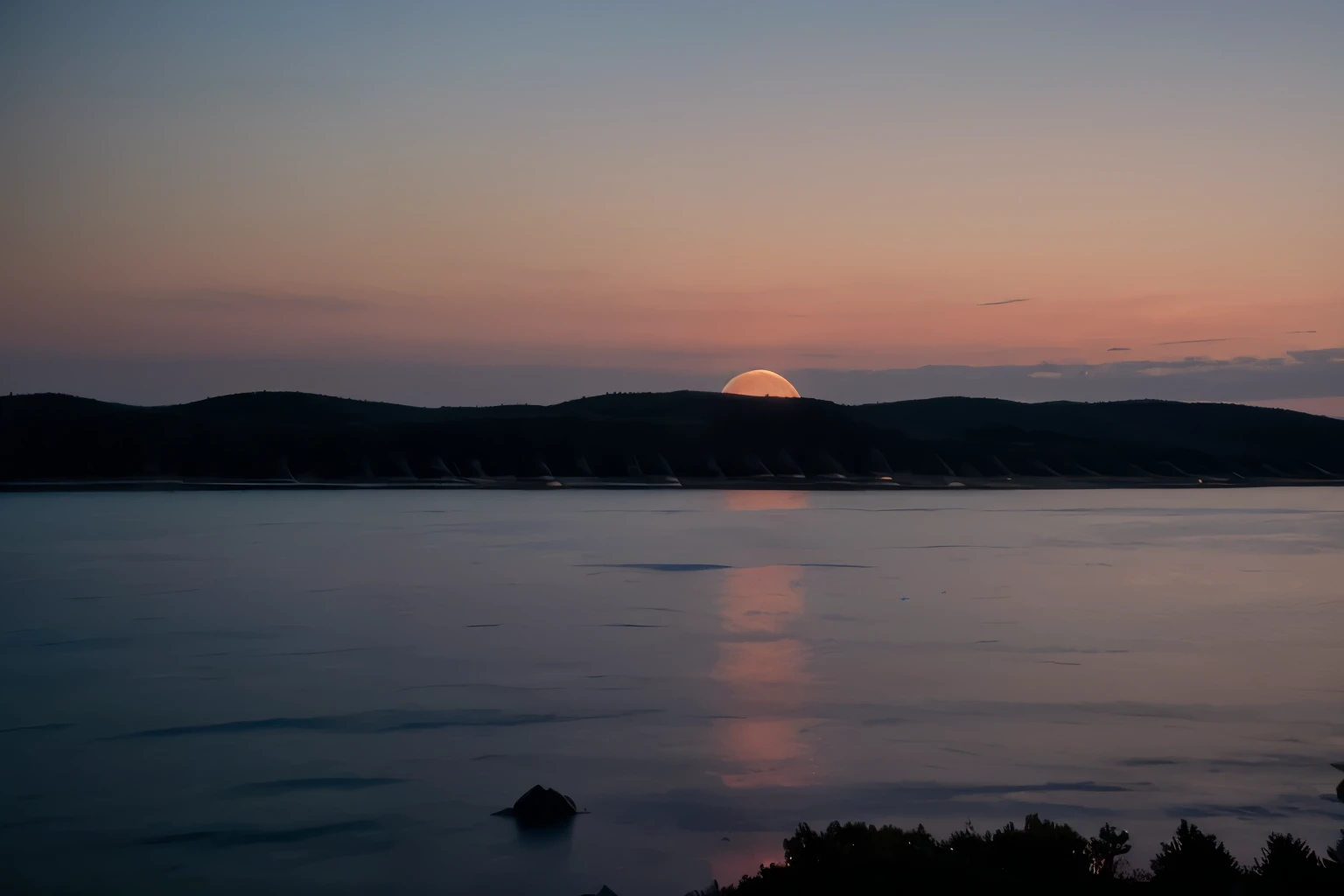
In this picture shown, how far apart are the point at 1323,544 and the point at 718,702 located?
3779 cm

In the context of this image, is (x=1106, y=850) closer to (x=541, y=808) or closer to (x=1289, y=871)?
(x=1289, y=871)

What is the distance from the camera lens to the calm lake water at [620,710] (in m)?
10.1

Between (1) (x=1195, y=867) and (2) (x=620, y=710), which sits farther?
(2) (x=620, y=710)

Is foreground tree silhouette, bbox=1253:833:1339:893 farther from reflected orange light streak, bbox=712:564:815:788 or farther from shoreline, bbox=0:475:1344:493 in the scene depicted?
shoreline, bbox=0:475:1344:493

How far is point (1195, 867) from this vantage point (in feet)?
24.0

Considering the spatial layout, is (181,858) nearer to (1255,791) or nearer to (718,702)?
(718,702)

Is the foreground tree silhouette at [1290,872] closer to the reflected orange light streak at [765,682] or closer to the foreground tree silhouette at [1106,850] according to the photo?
the foreground tree silhouette at [1106,850]

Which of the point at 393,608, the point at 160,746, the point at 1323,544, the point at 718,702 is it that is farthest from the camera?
the point at 1323,544

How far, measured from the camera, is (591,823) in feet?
34.3

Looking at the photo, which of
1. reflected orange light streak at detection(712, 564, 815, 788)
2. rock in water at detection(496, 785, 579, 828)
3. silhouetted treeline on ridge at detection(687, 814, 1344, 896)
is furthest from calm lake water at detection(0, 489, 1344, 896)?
silhouetted treeline on ridge at detection(687, 814, 1344, 896)

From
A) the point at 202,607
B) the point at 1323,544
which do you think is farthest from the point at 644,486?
the point at 202,607

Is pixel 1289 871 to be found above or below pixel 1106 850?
above

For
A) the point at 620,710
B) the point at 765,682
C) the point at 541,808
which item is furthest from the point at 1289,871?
the point at 765,682

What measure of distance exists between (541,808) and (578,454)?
497ft
